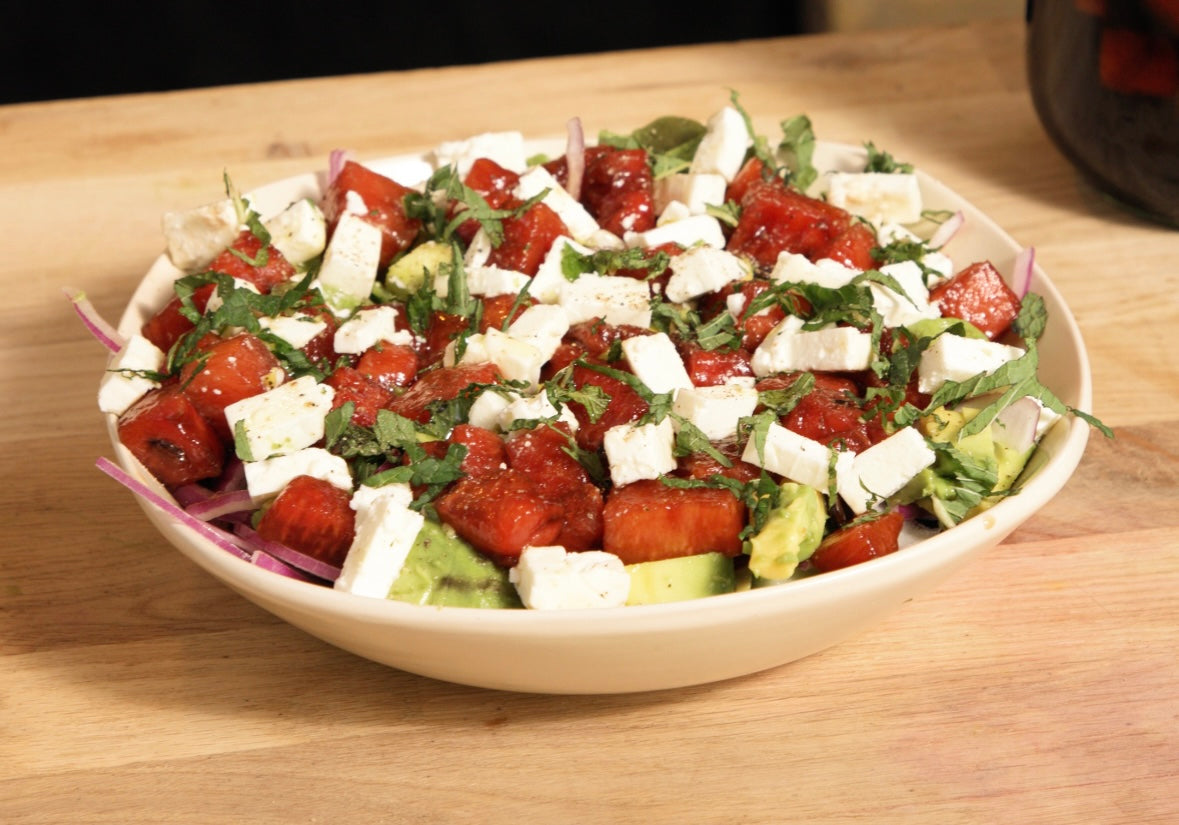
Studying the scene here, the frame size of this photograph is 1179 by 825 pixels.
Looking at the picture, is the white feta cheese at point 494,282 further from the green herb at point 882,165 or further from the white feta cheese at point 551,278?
the green herb at point 882,165

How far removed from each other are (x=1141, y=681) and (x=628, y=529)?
70 cm

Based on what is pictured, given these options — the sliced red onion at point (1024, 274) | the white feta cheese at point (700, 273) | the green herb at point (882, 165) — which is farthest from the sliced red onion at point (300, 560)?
the green herb at point (882, 165)

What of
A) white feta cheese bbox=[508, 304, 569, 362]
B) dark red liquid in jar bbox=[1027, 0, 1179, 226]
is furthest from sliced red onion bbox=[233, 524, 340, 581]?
dark red liquid in jar bbox=[1027, 0, 1179, 226]

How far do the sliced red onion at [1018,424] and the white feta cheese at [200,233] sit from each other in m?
1.12

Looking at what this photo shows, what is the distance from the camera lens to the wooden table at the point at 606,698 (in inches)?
55.1

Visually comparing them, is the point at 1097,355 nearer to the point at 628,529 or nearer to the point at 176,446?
the point at 628,529

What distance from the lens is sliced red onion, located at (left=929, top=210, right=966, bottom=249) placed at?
1.97 meters

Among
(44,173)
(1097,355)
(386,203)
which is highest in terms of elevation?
(386,203)

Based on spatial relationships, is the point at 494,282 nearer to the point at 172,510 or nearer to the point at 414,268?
the point at 414,268

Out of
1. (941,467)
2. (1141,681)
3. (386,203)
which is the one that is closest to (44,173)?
(386,203)

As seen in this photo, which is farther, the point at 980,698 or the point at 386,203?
the point at 386,203

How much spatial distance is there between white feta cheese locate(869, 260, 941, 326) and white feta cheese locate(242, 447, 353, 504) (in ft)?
2.51

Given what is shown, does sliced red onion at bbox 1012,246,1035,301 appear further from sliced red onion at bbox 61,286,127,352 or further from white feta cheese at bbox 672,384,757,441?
sliced red onion at bbox 61,286,127,352

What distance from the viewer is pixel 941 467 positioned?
4.88 ft
